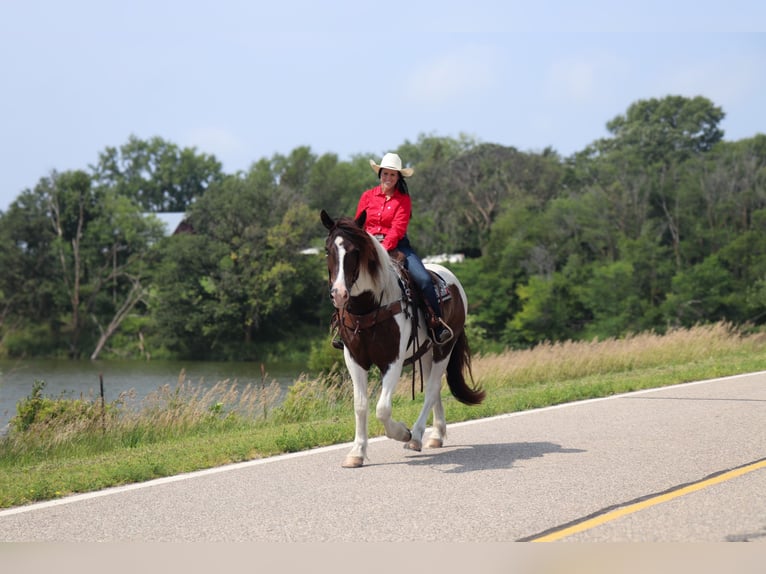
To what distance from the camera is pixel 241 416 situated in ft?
48.3

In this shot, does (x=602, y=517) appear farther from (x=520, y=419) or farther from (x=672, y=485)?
(x=520, y=419)

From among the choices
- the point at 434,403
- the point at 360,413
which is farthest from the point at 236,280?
the point at 360,413

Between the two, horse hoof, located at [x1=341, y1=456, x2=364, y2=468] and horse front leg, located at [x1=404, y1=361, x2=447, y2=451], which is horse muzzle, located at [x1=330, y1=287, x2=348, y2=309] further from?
horse front leg, located at [x1=404, y1=361, x2=447, y2=451]

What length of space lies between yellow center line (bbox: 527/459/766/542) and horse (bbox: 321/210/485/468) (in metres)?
2.68

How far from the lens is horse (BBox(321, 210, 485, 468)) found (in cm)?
811

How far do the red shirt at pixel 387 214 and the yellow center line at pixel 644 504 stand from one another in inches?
148

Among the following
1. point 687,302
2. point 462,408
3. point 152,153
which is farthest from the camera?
point 152,153

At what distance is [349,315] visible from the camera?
870 cm

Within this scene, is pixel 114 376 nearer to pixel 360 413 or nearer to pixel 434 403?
pixel 434 403

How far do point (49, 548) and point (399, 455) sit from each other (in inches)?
163

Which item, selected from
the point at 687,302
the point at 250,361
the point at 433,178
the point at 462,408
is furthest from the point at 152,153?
the point at 462,408

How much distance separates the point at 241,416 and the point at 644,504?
903 cm

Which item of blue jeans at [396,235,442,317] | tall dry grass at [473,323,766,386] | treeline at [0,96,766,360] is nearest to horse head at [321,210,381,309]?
blue jeans at [396,235,442,317]

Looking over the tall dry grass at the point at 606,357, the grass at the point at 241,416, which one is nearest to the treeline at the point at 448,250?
the tall dry grass at the point at 606,357
